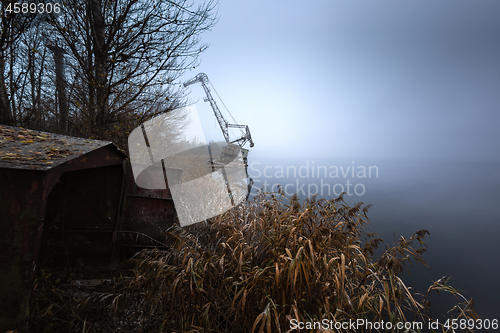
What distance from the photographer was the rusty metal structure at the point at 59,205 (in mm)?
1620

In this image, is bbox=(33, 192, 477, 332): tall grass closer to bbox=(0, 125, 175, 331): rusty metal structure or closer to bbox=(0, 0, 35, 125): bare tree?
bbox=(0, 125, 175, 331): rusty metal structure

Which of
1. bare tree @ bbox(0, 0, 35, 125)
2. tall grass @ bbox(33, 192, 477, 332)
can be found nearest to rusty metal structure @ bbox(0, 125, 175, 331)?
tall grass @ bbox(33, 192, 477, 332)

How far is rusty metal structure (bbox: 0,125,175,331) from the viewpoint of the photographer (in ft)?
5.32

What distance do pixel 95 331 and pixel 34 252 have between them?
1.49 meters

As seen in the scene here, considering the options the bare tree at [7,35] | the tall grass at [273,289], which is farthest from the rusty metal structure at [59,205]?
the bare tree at [7,35]

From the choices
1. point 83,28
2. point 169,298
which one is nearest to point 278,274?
point 169,298

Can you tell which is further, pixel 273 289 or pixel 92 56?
pixel 92 56

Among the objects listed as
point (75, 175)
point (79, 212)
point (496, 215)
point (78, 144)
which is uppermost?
point (78, 144)

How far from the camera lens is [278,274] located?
2145 millimetres

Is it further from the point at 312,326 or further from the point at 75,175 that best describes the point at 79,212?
the point at 312,326

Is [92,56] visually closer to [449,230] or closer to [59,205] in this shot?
[59,205]

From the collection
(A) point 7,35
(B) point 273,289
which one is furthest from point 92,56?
(B) point 273,289

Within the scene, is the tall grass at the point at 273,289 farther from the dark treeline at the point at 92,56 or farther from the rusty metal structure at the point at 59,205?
the dark treeline at the point at 92,56

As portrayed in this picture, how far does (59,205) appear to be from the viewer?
3.69 m
